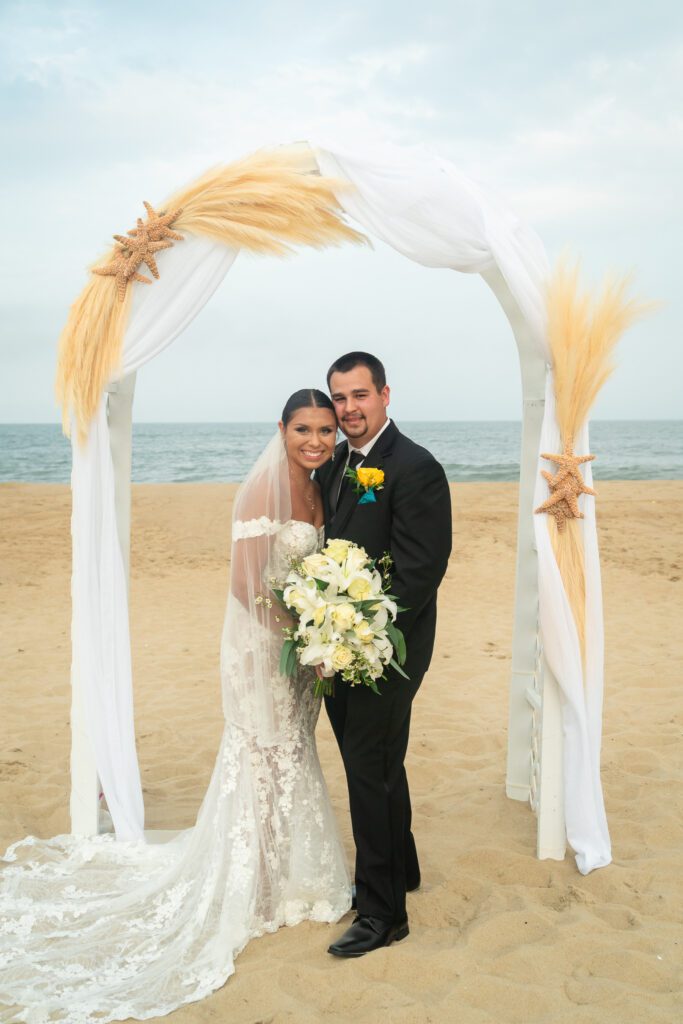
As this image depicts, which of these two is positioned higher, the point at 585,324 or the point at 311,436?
the point at 585,324

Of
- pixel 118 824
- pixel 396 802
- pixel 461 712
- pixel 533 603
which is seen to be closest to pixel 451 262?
pixel 533 603

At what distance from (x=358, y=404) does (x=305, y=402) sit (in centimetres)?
21

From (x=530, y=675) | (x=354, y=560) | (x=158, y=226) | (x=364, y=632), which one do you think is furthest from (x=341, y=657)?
(x=158, y=226)

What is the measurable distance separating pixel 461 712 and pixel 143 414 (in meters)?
70.8

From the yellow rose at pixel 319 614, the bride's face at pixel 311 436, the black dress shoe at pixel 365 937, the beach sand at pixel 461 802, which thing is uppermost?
the bride's face at pixel 311 436

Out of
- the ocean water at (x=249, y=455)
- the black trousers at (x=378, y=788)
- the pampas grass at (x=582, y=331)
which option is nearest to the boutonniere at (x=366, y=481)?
the black trousers at (x=378, y=788)

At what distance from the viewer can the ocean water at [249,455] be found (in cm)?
3145

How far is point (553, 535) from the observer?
3.93m

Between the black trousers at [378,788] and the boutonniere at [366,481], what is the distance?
0.72 meters

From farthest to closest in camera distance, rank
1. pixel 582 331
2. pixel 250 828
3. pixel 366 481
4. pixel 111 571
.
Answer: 1. pixel 111 571
2. pixel 582 331
3. pixel 250 828
4. pixel 366 481

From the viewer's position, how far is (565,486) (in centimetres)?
387

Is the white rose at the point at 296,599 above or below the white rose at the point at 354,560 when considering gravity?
below

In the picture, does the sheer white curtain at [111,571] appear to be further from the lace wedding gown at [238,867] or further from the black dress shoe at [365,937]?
the black dress shoe at [365,937]

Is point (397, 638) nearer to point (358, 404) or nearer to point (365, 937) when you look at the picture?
point (358, 404)
